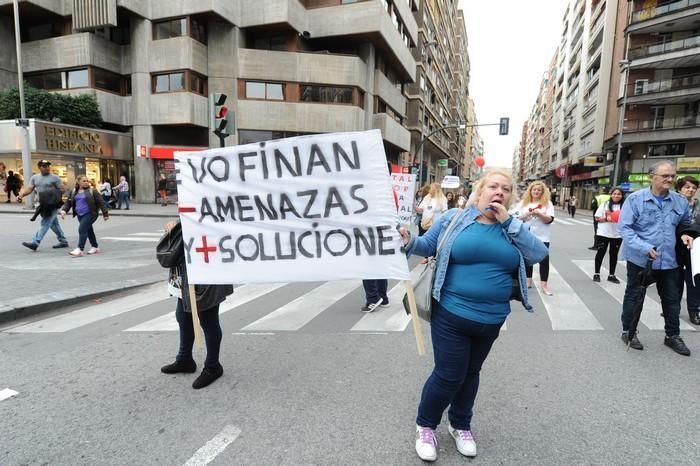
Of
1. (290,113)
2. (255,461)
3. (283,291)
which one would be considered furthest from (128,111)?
(255,461)

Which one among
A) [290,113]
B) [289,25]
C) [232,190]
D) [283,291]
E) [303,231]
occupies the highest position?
[289,25]

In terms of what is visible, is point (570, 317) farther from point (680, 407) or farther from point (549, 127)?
point (549, 127)

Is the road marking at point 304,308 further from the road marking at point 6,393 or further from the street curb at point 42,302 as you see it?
the street curb at point 42,302

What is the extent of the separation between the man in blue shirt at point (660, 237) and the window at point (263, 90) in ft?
78.4

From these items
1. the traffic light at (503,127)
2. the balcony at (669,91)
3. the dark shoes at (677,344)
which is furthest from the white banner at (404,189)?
the balcony at (669,91)

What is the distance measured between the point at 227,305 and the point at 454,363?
4.24 metres

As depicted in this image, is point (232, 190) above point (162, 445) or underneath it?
above

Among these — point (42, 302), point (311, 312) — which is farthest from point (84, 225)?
point (311, 312)

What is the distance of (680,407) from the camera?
119 inches

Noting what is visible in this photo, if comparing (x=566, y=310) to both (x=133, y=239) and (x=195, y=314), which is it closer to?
(x=195, y=314)

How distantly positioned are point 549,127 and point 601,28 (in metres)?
45.1

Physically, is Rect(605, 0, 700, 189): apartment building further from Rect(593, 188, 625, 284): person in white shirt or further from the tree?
the tree

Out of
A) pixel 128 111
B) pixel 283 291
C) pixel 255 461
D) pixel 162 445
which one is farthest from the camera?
pixel 128 111

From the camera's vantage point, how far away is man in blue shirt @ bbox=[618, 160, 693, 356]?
402 centimetres
